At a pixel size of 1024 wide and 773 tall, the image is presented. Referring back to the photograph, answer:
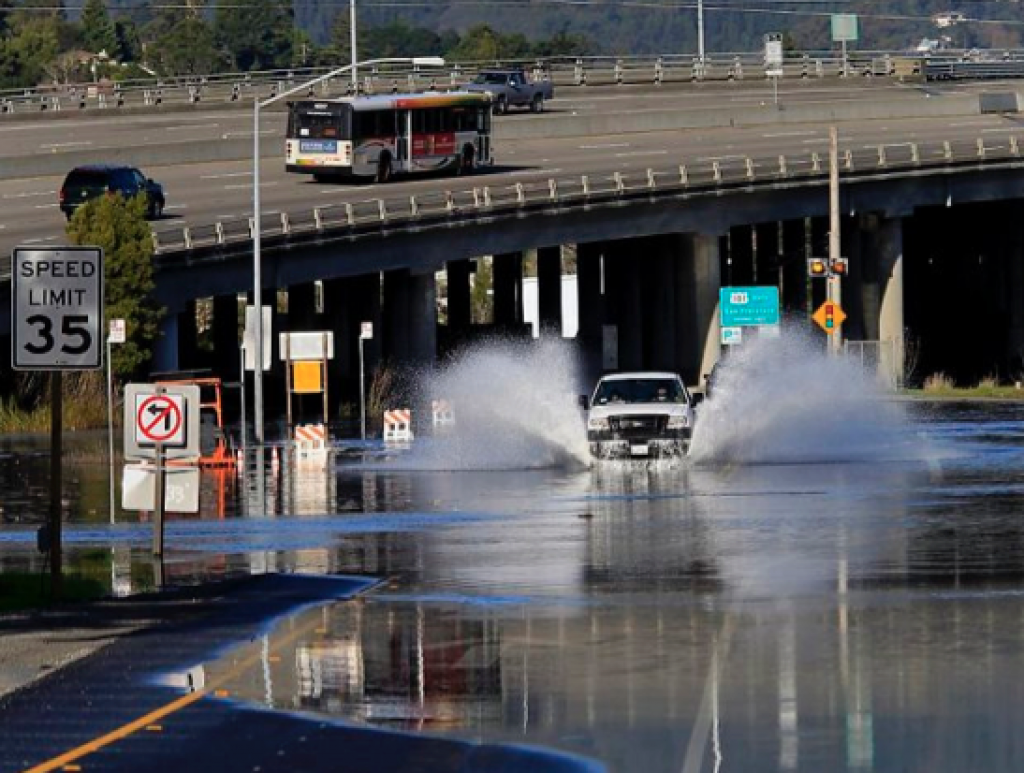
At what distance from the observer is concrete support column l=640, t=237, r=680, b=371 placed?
92062 mm

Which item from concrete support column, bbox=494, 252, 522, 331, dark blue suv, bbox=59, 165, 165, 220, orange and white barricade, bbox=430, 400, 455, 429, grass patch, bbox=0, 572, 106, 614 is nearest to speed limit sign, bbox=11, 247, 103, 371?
grass patch, bbox=0, 572, 106, 614

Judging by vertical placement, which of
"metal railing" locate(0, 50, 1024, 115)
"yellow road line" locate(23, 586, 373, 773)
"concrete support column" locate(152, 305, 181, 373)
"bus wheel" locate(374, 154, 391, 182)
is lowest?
"yellow road line" locate(23, 586, 373, 773)

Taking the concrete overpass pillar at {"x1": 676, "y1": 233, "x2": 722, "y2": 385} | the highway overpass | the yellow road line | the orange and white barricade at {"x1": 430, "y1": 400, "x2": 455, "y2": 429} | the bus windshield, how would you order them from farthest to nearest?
1. the concrete overpass pillar at {"x1": 676, "y1": 233, "x2": 722, "y2": 385}
2. the bus windshield
3. the highway overpass
4. the orange and white barricade at {"x1": 430, "y1": 400, "x2": 455, "y2": 429}
5. the yellow road line

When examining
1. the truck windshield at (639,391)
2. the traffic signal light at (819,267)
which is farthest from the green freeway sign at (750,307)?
the truck windshield at (639,391)

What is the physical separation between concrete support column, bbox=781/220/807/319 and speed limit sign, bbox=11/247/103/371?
3081 inches

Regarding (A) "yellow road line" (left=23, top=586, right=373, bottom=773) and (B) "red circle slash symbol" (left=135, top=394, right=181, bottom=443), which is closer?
(A) "yellow road line" (left=23, top=586, right=373, bottom=773)

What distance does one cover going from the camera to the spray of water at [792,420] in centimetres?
4553

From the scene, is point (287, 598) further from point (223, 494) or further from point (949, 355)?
point (949, 355)

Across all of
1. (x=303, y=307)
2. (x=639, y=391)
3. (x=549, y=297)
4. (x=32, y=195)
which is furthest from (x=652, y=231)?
(x=639, y=391)

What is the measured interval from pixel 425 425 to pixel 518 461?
18.9 m

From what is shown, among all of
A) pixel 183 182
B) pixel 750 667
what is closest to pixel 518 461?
pixel 750 667

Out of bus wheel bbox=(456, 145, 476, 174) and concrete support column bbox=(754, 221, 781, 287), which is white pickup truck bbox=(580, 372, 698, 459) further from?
concrete support column bbox=(754, 221, 781, 287)

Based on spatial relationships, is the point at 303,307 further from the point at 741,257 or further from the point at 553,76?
the point at 553,76

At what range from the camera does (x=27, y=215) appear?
77.6m
